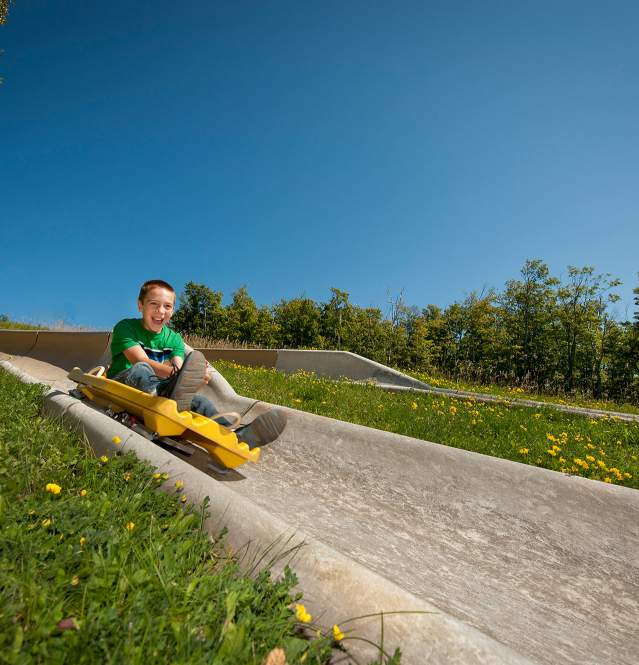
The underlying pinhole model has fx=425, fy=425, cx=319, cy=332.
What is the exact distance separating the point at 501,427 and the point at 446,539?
134 inches

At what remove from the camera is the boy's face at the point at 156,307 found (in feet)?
14.7

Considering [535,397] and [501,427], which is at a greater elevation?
[535,397]

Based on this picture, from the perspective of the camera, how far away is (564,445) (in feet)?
17.9

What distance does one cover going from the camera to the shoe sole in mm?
3305

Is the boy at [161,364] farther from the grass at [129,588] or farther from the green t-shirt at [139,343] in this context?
the grass at [129,588]

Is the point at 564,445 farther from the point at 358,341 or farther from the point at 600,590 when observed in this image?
the point at 358,341

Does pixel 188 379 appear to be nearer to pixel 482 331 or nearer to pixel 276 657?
pixel 276 657

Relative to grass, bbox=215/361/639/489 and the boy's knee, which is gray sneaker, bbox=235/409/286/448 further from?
grass, bbox=215/361/639/489

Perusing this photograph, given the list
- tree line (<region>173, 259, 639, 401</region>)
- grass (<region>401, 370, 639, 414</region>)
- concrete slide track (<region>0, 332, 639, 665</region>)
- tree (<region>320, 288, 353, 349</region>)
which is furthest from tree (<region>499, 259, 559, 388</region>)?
concrete slide track (<region>0, 332, 639, 665</region>)

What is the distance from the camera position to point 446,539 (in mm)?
3004

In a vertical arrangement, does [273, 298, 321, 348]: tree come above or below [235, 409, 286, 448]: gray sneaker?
above

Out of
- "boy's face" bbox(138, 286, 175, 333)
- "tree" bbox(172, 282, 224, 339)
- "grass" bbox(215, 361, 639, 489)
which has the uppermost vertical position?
"tree" bbox(172, 282, 224, 339)

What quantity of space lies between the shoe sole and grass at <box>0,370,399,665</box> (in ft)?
3.84

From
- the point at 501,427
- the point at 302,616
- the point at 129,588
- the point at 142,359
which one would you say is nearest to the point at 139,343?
the point at 142,359
